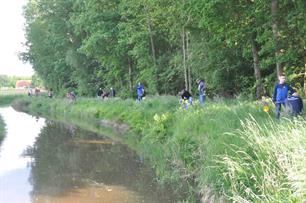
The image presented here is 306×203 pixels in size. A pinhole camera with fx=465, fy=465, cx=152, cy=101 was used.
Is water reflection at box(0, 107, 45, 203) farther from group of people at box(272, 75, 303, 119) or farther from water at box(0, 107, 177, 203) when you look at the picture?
group of people at box(272, 75, 303, 119)

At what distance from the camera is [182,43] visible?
30.1m

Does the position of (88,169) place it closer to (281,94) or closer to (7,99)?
(281,94)

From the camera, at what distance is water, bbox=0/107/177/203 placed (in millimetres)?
12812

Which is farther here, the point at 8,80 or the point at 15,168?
the point at 8,80

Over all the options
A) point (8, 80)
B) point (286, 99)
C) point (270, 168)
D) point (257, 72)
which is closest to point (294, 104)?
point (286, 99)

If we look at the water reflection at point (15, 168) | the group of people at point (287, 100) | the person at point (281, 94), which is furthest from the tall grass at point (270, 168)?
the water reflection at point (15, 168)

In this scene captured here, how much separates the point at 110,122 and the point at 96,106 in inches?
233

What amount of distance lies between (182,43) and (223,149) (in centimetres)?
2000

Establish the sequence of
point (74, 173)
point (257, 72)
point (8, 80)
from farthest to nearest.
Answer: point (8, 80) < point (257, 72) < point (74, 173)

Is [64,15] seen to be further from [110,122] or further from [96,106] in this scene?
[110,122]

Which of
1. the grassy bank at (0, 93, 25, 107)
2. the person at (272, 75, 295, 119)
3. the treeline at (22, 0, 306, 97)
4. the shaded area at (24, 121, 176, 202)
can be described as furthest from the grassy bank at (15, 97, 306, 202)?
the grassy bank at (0, 93, 25, 107)

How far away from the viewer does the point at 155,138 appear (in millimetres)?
18547

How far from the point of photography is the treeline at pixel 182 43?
19.5 m

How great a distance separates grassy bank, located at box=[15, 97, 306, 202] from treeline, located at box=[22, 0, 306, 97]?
4.15 m
